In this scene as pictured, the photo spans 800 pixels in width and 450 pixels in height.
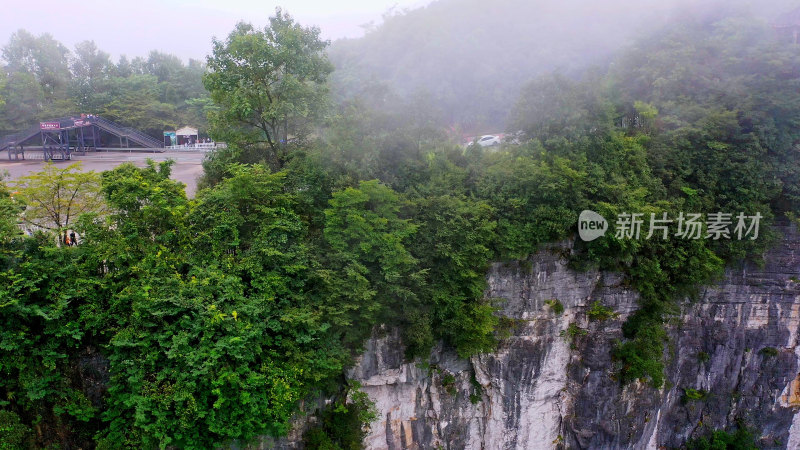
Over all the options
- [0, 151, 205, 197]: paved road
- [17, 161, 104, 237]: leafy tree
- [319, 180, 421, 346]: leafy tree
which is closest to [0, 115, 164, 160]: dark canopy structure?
[0, 151, 205, 197]: paved road

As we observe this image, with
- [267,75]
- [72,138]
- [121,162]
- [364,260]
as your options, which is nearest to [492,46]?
[267,75]

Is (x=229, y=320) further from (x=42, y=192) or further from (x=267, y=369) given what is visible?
(x=42, y=192)

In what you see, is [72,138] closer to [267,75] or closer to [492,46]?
[267,75]

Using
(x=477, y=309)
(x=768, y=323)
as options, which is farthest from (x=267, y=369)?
(x=768, y=323)

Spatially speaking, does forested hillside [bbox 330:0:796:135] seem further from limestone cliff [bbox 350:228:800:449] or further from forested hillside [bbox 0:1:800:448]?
limestone cliff [bbox 350:228:800:449]

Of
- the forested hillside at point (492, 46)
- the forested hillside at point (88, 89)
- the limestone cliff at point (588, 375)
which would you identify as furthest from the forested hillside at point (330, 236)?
the forested hillside at point (88, 89)

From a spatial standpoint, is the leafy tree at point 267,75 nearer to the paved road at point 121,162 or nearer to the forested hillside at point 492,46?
the paved road at point 121,162

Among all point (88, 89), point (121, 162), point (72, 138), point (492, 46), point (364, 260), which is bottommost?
point (364, 260)
